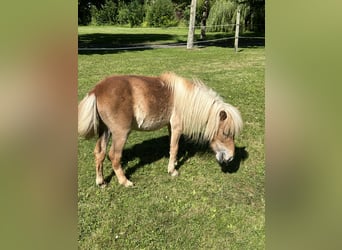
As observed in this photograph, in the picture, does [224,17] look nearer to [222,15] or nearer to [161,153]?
[222,15]

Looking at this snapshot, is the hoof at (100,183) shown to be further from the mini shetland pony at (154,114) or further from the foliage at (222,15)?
the foliage at (222,15)

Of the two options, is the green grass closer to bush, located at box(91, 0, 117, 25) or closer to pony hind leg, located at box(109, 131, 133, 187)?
pony hind leg, located at box(109, 131, 133, 187)

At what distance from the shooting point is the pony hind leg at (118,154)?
3.07 metres

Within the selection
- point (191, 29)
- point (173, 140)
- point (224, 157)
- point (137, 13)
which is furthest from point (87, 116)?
point (191, 29)

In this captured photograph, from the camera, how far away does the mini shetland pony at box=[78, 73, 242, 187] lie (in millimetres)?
2941

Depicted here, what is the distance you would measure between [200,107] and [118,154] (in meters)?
0.93

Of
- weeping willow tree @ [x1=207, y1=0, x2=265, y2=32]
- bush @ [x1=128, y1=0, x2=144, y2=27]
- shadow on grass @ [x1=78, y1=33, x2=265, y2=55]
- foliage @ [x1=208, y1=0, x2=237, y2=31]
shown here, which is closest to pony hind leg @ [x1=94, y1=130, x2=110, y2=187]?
bush @ [x1=128, y1=0, x2=144, y2=27]

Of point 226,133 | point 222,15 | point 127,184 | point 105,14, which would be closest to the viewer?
point 127,184

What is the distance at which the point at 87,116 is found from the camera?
2.82 metres
